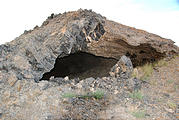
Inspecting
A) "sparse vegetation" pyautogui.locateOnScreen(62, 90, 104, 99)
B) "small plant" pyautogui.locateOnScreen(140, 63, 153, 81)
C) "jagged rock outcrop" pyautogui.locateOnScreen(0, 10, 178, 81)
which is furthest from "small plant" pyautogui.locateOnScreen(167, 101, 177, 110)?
"jagged rock outcrop" pyautogui.locateOnScreen(0, 10, 178, 81)

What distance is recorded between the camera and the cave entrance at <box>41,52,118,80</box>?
12.1 m

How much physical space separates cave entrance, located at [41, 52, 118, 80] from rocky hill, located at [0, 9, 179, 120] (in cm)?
5

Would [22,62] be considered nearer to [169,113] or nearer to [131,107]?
[131,107]

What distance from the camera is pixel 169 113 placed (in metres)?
7.96

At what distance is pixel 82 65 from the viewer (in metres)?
12.5

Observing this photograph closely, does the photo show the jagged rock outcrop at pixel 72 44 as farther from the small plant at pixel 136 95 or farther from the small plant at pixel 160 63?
the small plant at pixel 136 95

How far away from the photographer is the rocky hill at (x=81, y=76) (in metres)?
7.36

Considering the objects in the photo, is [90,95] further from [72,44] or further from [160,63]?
[160,63]

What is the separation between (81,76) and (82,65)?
606mm

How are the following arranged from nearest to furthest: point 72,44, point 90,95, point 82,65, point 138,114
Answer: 1. point 138,114
2. point 90,95
3. point 72,44
4. point 82,65

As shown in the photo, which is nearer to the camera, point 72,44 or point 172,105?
point 172,105

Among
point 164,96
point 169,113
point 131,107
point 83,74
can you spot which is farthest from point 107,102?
point 83,74

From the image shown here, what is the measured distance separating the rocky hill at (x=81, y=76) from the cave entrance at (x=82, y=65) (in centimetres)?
5

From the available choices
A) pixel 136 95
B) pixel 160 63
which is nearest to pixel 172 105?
pixel 136 95
